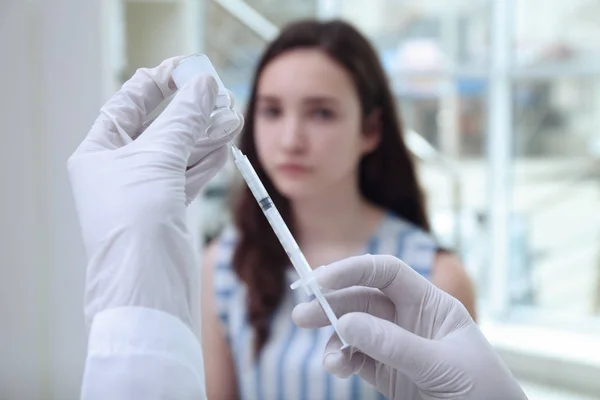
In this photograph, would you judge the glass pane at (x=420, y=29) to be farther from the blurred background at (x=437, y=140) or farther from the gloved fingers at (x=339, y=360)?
the gloved fingers at (x=339, y=360)

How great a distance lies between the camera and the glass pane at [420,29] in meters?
2.50

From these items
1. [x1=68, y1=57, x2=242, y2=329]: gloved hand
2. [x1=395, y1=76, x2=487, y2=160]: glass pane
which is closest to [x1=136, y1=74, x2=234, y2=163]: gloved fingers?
[x1=68, y1=57, x2=242, y2=329]: gloved hand

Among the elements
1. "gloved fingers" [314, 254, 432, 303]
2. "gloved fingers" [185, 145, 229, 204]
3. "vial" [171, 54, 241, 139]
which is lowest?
"gloved fingers" [314, 254, 432, 303]

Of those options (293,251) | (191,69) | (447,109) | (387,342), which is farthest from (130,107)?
(447,109)

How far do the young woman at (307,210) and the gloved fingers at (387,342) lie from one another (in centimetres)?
42

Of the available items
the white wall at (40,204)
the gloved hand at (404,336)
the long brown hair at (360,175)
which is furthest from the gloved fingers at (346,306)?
the white wall at (40,204)

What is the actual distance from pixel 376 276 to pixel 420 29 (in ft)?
7.48

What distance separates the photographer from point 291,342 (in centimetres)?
96

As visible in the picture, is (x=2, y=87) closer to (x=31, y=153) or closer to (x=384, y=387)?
(x=31, y=153)

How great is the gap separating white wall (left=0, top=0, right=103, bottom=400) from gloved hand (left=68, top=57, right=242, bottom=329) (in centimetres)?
68

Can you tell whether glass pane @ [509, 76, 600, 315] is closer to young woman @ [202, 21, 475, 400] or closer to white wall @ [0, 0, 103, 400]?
young woman @ [202, 21, 475, 400]

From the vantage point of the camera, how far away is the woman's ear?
3.38 ft

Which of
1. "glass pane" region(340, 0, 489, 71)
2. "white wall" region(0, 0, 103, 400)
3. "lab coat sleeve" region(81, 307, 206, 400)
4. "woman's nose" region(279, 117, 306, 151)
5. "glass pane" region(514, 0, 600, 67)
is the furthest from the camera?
"glass pane" region(340, 0, 489, 71)

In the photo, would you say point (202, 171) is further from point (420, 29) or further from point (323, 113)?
point (420, 29)
